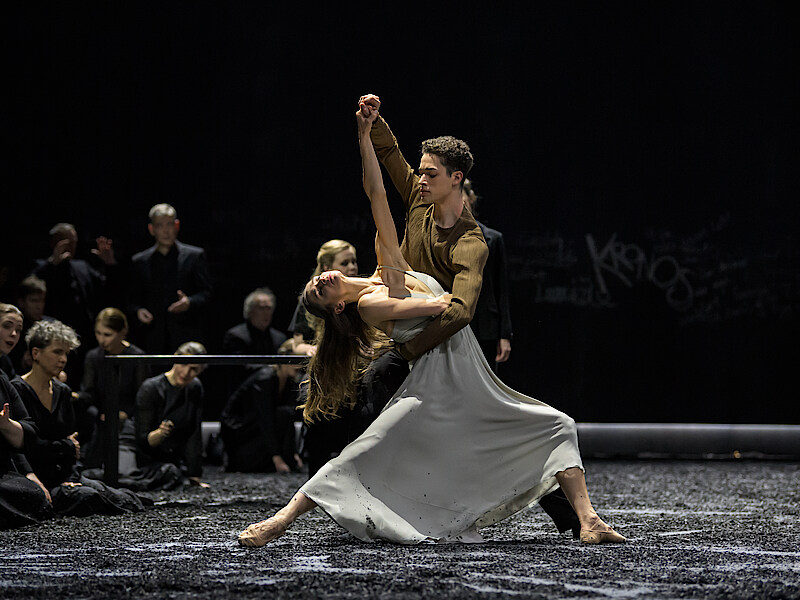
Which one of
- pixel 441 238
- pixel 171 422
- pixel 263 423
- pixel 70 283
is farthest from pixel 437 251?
pixel 70 283

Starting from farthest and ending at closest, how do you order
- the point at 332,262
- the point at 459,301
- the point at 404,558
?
the point at 332,262
the point at 459,301
the point at 404,558

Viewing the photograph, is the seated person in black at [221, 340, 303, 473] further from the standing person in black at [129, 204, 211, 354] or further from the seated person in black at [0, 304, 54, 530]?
the seated person in black at [0, 304, 54, 530]

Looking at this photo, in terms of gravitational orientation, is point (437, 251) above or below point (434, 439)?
above

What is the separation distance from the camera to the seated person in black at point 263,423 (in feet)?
24.0

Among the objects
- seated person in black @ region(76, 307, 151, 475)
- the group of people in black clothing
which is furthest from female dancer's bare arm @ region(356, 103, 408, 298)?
seated person in black @ region(76, 307, 151, 475)

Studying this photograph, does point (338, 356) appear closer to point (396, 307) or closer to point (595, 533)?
point (396, 307)

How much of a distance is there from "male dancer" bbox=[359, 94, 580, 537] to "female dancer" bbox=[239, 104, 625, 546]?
70 mm

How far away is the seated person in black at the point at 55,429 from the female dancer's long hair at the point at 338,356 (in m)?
1.41

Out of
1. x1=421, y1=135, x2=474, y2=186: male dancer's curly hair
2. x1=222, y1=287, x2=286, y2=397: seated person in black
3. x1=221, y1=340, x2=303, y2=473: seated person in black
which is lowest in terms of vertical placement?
x1=221, y1=340, x2=303, y2=473: seated person in black

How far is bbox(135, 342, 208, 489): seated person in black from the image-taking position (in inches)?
251

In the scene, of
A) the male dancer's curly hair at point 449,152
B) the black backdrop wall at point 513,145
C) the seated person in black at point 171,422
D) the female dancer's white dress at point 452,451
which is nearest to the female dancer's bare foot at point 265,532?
the female dancer's white dress at point 452,451

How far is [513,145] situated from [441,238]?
16.0 ft

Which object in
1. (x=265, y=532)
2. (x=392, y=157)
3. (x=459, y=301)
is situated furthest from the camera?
(x=392, y=157)

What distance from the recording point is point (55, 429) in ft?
17.1
